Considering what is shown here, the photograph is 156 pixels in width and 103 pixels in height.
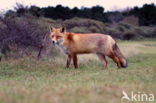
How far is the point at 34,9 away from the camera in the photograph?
74.5 ft

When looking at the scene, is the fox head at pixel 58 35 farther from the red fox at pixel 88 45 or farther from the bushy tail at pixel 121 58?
the bushy tail at pixel 121 58

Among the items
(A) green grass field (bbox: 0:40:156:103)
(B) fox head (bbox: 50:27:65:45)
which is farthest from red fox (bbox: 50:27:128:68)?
(A) green grass field (bbox: 0:40:156:103)

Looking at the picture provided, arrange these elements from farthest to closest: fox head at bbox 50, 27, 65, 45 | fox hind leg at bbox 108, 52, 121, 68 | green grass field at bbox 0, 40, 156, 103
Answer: fox hind leg at bbox 108, 52, 121, 68
fox head at bbox 50, 27, 65, 45
green grass field at bbox 0, 40, 156, 103

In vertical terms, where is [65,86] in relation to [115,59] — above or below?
above

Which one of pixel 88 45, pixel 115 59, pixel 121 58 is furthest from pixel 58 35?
pixel 121 58

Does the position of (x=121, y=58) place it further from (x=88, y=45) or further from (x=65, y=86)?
(x=65, y=86)

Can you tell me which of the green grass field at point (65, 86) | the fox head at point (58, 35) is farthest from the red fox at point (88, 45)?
the green grass field at point (65, 86)

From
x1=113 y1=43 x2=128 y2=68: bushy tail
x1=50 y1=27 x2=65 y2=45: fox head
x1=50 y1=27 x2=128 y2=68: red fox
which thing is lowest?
x1=113 y1=43 x2=128 y2=68: bushy tail

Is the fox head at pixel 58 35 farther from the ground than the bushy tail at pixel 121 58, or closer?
farther from the ground

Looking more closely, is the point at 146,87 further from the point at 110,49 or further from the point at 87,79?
the point at 110,49

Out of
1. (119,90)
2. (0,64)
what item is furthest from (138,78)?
(0,64)

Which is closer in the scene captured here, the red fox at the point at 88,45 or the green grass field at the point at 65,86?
the green grass field at the point at 65,86

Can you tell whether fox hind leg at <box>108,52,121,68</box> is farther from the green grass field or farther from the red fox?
the green grass field

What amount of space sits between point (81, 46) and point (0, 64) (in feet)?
11.1
